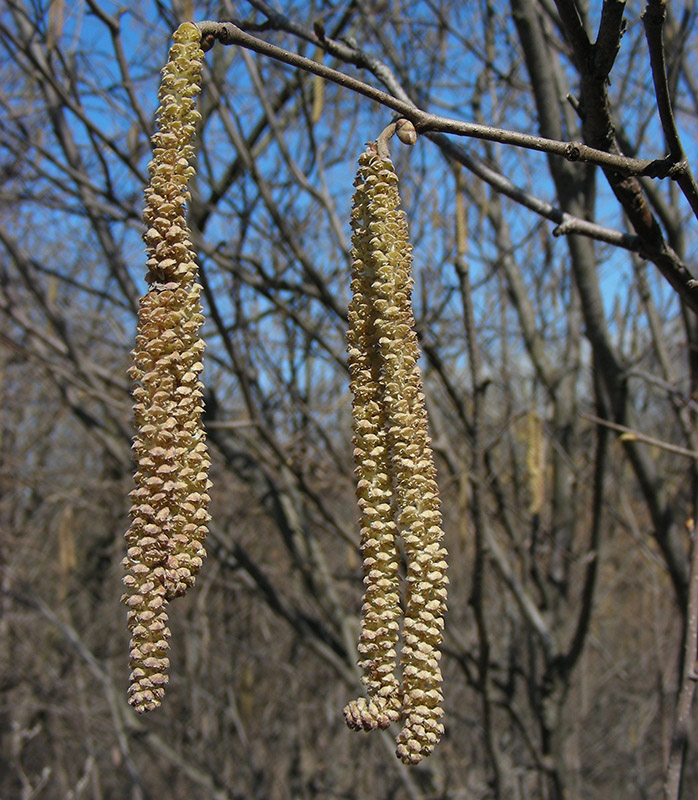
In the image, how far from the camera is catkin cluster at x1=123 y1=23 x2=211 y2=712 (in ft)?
2.63

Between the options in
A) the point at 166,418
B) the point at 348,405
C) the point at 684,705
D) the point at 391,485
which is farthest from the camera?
the point at 348,405

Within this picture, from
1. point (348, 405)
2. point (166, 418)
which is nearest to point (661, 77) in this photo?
point (166, 418)

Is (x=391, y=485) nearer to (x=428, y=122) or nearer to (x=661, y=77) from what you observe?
(x=428, y=122)

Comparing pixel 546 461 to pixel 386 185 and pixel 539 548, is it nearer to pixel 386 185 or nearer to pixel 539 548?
pixel 539 548

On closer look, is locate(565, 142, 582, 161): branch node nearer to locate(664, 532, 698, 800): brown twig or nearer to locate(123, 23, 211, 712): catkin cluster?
locate(123, 23, 211, 712): catkin cluster

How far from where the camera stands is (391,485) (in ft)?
3.13

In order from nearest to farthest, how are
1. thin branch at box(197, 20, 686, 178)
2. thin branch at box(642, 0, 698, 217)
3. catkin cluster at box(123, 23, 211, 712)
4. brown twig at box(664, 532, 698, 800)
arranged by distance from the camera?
catkin cluster at box(123, 23, 211, 712) → thin branch at box(197, 20, 686, 178) → thin branch at box(642, 0, 698, 217) → brown twig at box(664, 532, 698, 800)

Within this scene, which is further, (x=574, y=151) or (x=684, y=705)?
(x=684, y=705)

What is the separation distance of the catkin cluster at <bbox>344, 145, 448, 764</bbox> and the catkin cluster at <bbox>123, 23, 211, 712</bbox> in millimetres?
200

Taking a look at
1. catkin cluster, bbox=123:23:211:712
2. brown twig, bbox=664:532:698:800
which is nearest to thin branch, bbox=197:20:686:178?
catkin cluster, bbox=123:23:211:712

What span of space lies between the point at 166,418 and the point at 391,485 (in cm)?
29

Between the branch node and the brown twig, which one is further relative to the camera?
the brown twig

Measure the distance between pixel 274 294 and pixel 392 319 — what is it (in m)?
2.45

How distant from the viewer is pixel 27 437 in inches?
355
